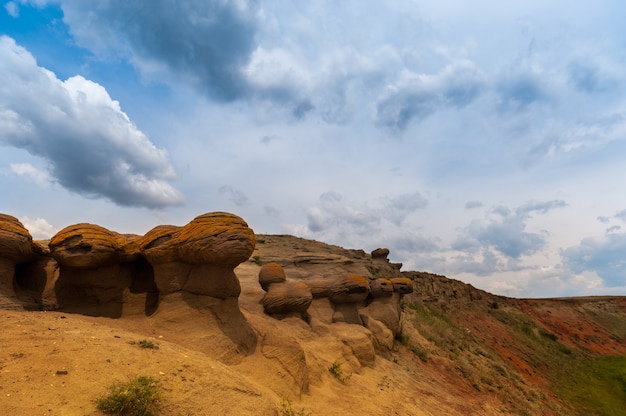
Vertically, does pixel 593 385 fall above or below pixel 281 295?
below

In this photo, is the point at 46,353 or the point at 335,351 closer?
the point at 46,353

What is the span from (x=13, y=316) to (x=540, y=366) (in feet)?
93.3

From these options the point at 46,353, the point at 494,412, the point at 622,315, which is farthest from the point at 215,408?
the point at 622,315

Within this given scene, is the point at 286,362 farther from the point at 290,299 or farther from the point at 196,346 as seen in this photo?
the point at 290,299

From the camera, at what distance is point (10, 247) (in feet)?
22.5

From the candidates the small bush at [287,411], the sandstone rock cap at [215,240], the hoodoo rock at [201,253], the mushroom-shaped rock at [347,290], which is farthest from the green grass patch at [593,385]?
the sandstone rock cap at [215,240]

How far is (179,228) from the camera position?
7453 millimetres

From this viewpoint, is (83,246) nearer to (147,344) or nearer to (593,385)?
(147,344)

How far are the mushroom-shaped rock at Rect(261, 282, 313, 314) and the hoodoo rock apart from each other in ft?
10.8

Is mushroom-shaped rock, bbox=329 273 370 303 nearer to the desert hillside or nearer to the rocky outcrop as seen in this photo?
the desert hillside

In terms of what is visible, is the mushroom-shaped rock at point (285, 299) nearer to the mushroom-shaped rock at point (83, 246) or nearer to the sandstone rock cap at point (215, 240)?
the sandstone rock cap at point (215, 240)

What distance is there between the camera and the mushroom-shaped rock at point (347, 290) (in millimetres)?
13500

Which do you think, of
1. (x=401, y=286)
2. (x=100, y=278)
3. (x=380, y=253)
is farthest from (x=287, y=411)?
(x=380, y=253)

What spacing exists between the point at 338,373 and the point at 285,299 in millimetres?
2494
